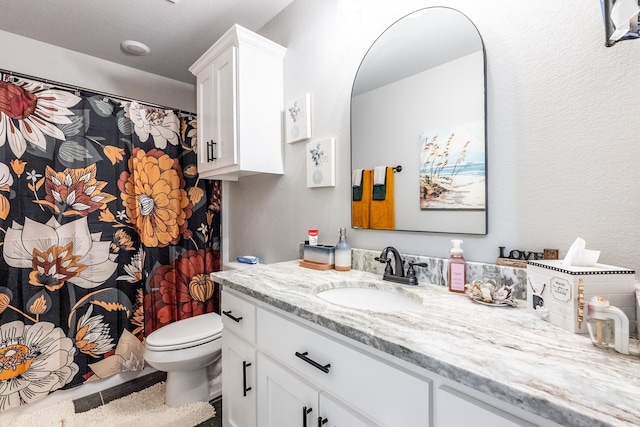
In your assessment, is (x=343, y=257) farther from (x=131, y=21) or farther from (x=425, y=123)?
(x=131, y=21)

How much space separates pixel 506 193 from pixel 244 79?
1.43 m

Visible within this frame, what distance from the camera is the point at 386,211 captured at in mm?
1265

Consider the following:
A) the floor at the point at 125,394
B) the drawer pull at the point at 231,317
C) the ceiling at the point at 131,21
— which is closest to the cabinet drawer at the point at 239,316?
the drawer pull at the point at 231,317

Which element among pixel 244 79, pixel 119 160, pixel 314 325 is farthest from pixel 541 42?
pixel 119 160

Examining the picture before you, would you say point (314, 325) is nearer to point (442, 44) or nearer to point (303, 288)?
point (303, 288)

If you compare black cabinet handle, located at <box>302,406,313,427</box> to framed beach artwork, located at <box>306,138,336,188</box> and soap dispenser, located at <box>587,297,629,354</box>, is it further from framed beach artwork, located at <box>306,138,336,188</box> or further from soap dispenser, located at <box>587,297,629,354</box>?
framed beach artwork, located at <box>306,138,336,188</box>

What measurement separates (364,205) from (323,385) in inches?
31.0

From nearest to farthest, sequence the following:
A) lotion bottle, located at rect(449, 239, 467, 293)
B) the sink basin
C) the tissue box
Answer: the tissue box
lotion bottle, located at rect(449, 239, 467, 293)
the sink basin

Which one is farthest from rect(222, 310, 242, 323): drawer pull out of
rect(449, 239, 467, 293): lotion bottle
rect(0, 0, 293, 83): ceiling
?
rect(0, 0, 293, 83): ceiling

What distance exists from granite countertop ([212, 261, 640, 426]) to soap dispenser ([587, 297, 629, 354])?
17 mm

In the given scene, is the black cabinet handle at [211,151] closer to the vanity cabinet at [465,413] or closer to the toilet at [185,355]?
the toilet at [185,355]

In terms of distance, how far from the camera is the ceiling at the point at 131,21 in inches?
67.4

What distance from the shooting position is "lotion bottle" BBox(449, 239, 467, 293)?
952mm

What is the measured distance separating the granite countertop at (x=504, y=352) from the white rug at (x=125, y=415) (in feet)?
4.18
